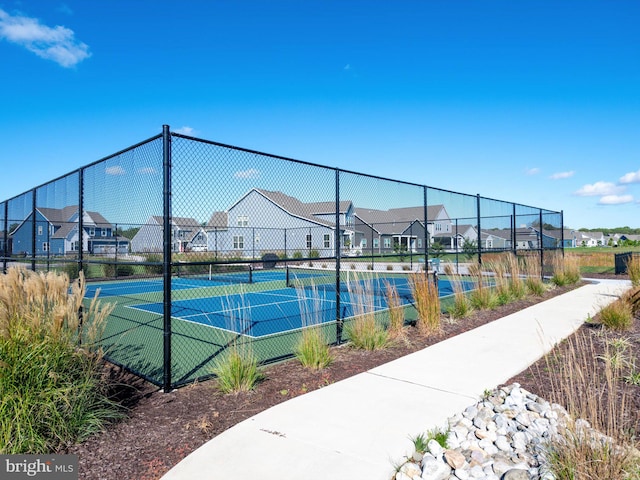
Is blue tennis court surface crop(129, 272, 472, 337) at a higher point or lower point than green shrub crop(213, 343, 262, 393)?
lower

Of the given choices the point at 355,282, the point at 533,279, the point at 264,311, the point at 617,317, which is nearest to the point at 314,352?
the point at 355,282

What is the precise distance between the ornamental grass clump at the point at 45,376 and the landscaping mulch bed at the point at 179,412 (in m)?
0.19

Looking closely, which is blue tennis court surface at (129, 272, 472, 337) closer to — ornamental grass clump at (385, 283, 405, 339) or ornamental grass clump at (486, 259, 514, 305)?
ornamental grass clump at (385, 283, 405, 339)

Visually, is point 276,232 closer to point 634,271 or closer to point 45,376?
point 634,271

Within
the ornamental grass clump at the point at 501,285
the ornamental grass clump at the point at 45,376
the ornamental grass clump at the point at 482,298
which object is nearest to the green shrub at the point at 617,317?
the ornamental grass clump at the point at 482,298

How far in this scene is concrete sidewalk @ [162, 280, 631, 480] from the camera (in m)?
2.74

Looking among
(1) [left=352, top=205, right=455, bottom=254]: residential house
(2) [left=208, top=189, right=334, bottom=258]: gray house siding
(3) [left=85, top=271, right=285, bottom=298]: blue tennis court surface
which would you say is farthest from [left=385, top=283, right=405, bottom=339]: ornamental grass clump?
(1) [left=352, top=205, right=455, bottom=254]: residential house

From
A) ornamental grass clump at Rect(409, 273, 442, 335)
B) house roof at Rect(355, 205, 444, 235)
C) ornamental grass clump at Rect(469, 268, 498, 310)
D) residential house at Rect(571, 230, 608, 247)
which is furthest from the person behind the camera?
residential house at Rect(571, 230, 608, 247)

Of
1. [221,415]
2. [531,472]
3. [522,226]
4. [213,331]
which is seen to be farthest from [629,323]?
[522,226]

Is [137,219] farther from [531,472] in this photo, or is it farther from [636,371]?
[636,371]

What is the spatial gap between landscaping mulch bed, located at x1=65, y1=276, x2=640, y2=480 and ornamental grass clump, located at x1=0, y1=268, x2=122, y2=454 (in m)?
0.19

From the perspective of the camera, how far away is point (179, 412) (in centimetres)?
373

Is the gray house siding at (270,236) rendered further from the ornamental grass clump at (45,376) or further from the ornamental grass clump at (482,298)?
the ornamental grass clump at (45,376)

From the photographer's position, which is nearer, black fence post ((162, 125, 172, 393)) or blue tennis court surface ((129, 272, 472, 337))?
black fence post ((162, 125, 172, 393))
